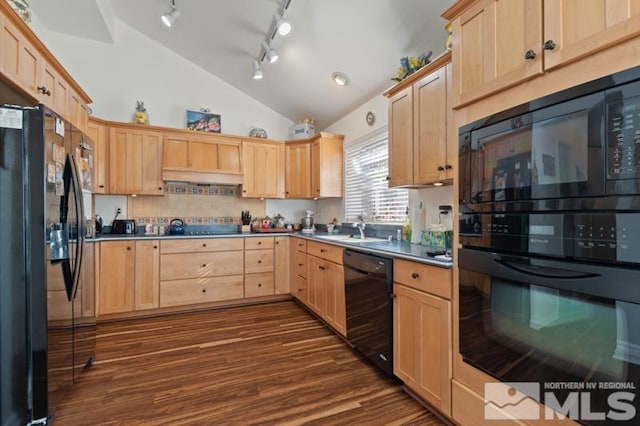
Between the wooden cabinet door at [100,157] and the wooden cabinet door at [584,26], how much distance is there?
13.6 feet

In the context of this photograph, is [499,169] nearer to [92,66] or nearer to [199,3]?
[199,3]

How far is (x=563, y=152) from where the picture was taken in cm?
112

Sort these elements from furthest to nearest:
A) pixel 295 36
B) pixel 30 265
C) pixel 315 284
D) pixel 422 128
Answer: pixel 315 284 → pixel 295 36 → pixel 422 128 → pixel 30 265

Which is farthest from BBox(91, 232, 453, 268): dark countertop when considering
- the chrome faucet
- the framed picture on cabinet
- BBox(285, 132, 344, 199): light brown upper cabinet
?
the framed picture on cabinet

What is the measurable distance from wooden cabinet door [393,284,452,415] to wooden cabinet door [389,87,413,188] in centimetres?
90

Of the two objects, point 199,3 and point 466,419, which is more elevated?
point 199,3

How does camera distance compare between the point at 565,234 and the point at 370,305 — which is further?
the point at 370,305

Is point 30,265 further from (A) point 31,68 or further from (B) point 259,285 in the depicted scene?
(B) point 259,285

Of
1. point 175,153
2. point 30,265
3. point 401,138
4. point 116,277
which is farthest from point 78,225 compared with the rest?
point 401,138

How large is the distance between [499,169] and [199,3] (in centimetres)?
318

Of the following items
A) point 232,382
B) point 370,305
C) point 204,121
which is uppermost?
point 204,121

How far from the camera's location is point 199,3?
2.93m

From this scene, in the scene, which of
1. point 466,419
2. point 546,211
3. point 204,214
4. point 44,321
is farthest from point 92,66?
point 466,419

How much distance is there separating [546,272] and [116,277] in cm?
381
